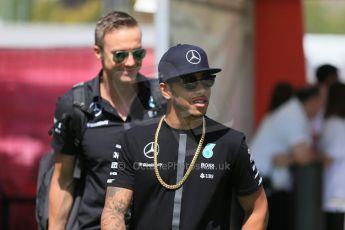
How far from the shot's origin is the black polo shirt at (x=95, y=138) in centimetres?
392

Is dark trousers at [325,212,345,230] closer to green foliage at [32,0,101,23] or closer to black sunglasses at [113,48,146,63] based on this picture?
green foliage at [32,0,101,23]

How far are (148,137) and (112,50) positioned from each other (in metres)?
0.80

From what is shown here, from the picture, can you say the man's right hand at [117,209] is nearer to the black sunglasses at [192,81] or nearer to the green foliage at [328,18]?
the black sunglasses at [192,81]

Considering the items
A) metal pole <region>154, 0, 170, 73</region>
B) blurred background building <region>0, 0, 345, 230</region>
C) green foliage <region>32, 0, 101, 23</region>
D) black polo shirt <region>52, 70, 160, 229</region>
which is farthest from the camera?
green foliage <region>32, 0, 101, 23</region>

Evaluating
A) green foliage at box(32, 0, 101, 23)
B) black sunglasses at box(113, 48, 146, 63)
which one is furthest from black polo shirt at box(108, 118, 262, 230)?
green foliage at box(32, 0, 101, 23)

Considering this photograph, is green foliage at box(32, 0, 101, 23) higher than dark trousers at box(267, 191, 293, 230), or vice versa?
green foliage at box(32, 0, 101, 23)

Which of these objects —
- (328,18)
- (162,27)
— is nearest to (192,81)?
(162,27)

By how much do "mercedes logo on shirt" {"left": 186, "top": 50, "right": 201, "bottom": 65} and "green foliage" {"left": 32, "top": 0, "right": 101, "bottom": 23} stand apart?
3968 millimetres

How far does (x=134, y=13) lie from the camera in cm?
627

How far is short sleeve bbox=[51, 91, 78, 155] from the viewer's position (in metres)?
3.95

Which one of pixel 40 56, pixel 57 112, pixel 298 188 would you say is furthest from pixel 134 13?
pixel 57 112

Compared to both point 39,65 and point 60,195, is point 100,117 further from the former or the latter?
point 39,65

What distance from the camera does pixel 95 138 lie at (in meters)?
3.93

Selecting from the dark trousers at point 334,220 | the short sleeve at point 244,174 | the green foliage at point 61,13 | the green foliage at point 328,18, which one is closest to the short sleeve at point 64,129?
the short sleeve at point 244,174
